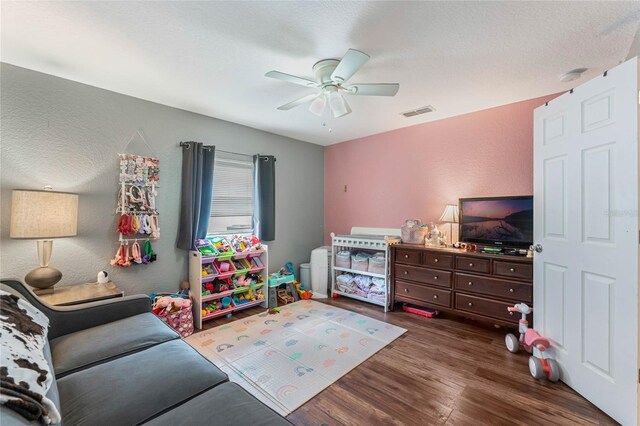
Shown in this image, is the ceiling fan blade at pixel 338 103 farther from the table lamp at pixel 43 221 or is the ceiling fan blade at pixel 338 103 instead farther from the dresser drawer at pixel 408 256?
the table lamp at pixel 43 221

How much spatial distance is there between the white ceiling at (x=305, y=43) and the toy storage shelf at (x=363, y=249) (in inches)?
74.8

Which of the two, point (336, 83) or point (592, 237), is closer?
point (592, 237)

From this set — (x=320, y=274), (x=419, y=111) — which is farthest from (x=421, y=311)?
(x=419, y=111)

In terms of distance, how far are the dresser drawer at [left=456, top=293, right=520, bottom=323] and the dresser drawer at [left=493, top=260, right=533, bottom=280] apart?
297 mm

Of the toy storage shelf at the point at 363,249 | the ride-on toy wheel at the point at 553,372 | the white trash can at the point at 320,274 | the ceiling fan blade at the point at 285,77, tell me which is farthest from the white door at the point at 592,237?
the white trash can at the point at 320,274

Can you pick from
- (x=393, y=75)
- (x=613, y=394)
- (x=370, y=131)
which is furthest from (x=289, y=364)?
(x=370, y=131)

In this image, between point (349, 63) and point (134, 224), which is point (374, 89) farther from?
point (134, 224)

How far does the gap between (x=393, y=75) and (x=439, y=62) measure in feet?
1.23

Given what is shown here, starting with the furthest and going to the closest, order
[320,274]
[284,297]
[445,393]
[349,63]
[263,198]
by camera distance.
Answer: [320,274] < [263,198] < [284,297] < [445,393] < [349,63]

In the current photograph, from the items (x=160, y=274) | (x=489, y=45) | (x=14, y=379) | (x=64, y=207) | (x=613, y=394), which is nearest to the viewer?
(x=14, y=379)

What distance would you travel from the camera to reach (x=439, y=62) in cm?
214

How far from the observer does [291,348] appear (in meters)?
2.49

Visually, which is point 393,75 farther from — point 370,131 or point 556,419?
point 556,419

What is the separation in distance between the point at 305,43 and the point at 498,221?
2665 millimetres
